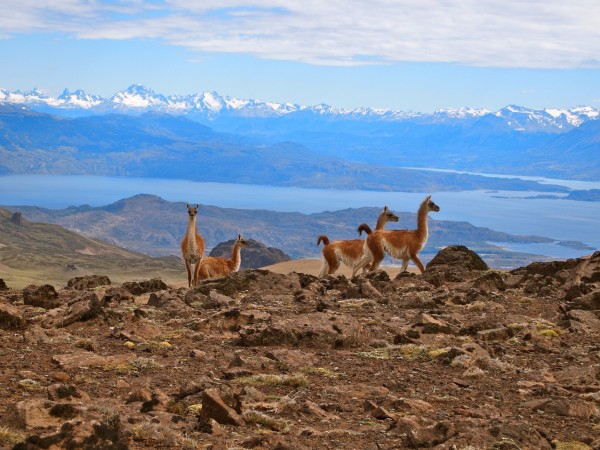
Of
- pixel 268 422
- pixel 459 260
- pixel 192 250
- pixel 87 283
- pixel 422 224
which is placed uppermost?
pixel 422 224

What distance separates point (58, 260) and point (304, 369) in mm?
130234

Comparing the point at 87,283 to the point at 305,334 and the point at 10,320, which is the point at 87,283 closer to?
the point at 10,320

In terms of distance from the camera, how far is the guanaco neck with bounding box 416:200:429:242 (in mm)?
23438

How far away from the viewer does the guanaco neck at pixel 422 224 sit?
23.4m

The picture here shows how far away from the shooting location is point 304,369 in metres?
10.7

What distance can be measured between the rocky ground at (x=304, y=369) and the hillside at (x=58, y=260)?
3212 inches

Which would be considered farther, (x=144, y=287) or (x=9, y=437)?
(x=144, y=287)

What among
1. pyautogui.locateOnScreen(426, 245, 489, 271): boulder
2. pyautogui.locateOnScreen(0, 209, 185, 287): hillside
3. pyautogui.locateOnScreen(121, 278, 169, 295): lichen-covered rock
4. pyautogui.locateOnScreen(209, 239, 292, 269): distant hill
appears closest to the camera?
pyautogui.locateOnScreen(121, 278, 169, 295): lichen-covered rock

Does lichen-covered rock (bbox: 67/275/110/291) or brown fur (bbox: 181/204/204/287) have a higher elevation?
brown fur (bbox: 181/204/204/287)

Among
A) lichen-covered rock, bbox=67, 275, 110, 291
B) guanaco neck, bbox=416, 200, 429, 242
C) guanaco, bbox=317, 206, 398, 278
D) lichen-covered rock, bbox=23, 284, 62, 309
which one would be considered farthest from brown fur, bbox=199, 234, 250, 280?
lichen-covered rock, bbox=23, 284, 62, 309

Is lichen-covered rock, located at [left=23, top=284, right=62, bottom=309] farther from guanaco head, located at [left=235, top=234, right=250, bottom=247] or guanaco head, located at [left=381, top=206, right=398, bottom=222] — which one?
guanaco head, located at [left=381, top=206, right=398, bottom=222]

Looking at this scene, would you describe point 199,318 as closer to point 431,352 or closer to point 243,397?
point 431,352

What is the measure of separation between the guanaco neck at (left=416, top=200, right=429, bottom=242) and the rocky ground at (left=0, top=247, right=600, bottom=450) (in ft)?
Answer: 18.3

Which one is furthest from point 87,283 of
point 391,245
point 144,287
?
point 391,245
